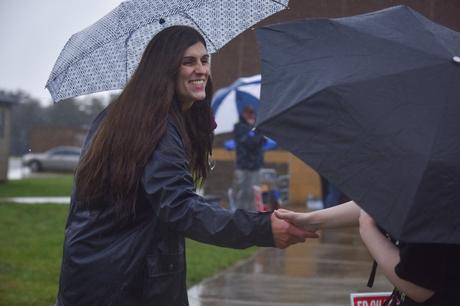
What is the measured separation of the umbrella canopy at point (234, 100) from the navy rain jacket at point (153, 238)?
9.03 meters

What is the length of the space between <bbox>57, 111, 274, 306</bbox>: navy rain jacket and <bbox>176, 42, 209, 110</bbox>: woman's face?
19 centimetres

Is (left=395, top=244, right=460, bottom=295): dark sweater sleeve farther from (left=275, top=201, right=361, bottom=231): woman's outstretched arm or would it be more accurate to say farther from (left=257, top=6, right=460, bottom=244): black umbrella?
(left=275, top=201, right=361, bottom=231): woman's outstretched arm

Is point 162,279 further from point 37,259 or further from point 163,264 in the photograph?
point 37,259

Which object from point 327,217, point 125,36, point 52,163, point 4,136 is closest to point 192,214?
point 327,217

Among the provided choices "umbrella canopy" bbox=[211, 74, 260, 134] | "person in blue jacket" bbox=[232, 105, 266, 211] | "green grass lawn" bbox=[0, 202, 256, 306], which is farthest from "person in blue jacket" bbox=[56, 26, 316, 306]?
"person in blue jacket" bbox=[232, 105, 266, 211]

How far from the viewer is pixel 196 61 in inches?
137

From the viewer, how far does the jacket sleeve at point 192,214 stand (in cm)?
309

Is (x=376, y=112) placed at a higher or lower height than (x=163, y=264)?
higher

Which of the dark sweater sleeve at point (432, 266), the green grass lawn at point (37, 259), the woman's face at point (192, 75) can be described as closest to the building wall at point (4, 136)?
the green grass lawn at point (37, 259)

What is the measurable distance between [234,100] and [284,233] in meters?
11.7

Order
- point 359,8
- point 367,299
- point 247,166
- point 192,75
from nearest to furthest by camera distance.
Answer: point 192,75 < point 367,299 < point 359,8 < point 247,166

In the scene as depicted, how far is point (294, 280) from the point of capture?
8828mm

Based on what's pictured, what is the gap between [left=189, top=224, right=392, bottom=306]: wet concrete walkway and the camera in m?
7.73

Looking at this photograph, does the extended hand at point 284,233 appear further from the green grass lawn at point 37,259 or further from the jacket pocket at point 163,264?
the green grass lawn at point 37,259
